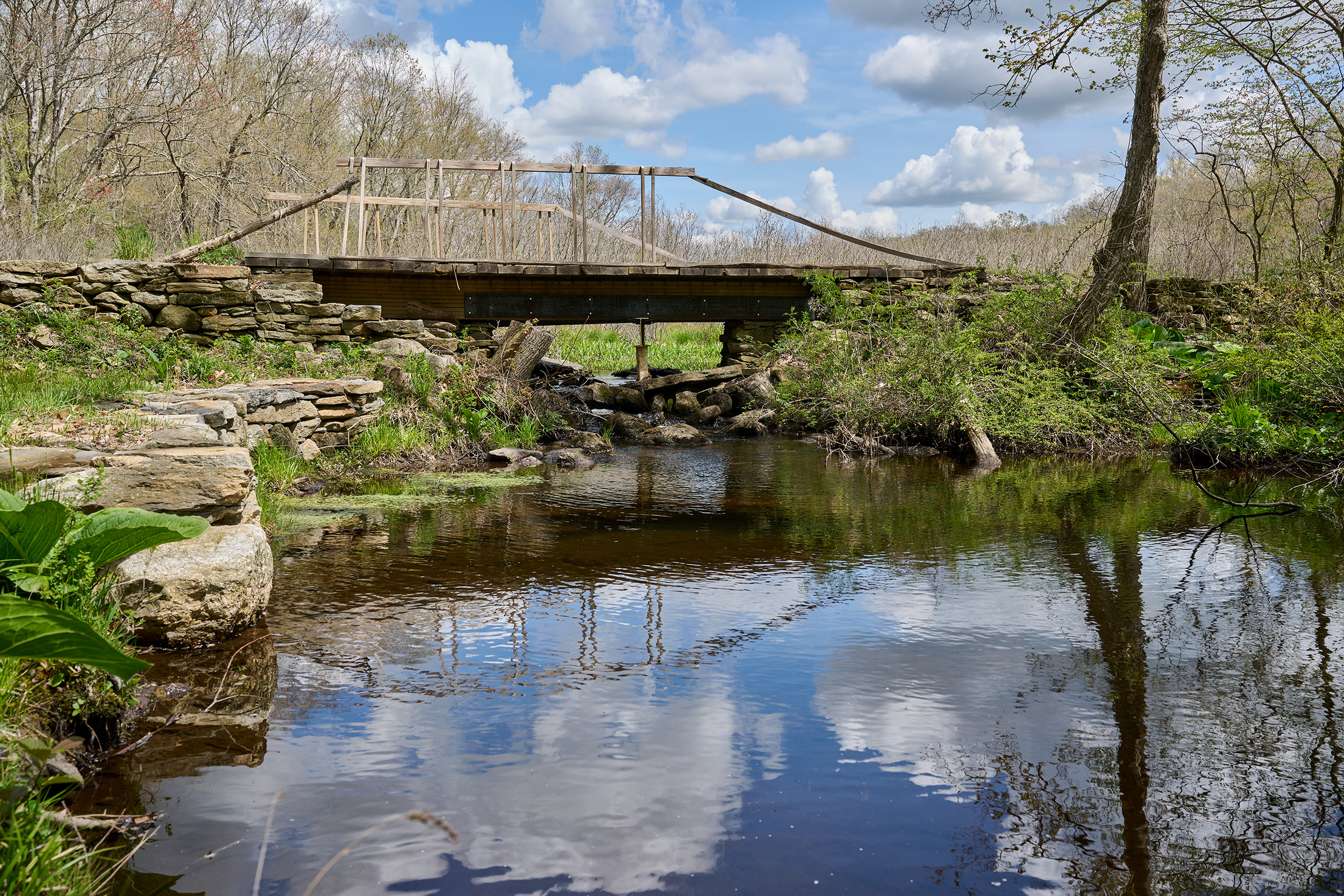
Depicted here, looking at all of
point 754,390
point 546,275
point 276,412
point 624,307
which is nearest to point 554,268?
point 546,275

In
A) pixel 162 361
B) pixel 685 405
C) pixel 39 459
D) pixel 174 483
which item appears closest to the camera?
pixel 39 459

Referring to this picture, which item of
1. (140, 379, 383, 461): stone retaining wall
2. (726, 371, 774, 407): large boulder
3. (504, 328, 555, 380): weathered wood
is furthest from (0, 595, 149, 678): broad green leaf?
(726, 371, 774, 407): large boulder

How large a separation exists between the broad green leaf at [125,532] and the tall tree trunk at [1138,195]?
37.4ft

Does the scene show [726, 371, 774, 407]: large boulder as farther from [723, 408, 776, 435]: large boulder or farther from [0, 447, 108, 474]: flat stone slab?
[0, 447, 108, 474]: flat stone slab

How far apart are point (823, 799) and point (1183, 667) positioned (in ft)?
6.41

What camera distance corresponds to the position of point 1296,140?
14.1 meters

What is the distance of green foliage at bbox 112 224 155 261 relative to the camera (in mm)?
10141

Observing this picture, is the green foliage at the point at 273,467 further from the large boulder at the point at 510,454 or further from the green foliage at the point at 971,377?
the green foliage at the point at 971,377

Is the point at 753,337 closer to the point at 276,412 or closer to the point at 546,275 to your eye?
the point at 546,275

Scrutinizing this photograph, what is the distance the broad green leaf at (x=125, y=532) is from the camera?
A: 3043 millimetres

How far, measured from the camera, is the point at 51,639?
2.31m

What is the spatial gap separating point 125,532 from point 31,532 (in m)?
0.27

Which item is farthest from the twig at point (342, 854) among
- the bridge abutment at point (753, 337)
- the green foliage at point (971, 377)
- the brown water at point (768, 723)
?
the bridge abutment at point (753, 337)

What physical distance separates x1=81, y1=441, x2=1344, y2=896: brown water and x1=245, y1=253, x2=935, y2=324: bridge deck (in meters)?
7.13
